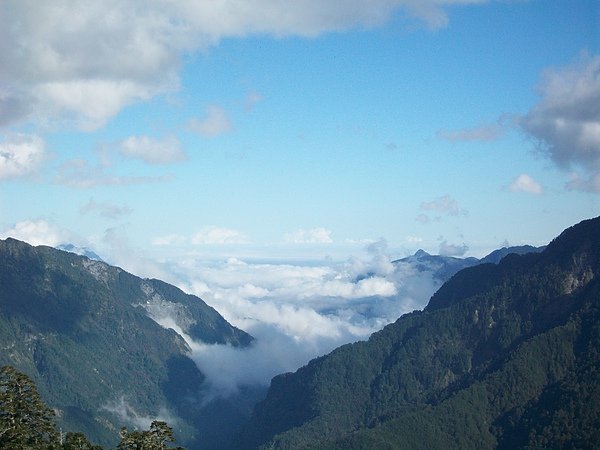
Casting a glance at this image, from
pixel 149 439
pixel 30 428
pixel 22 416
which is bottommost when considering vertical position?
pixel 149 439

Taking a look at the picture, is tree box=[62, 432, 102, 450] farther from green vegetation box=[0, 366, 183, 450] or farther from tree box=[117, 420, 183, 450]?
tree box=[117, 420, 183, 450]

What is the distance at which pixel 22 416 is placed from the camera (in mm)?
130125

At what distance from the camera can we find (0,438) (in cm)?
12381

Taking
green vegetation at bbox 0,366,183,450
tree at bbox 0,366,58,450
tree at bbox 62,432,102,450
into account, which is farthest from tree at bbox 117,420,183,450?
tree at bbox 0,366,58,450

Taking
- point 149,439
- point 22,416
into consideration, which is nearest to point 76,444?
point 22,416

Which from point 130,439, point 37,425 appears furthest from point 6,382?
point 130,439

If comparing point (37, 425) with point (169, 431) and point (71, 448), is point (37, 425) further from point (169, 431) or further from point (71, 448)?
point (169, 431)

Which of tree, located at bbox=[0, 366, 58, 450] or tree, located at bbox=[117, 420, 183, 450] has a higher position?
tree, located at bbox=[0, 366, 58, 450]

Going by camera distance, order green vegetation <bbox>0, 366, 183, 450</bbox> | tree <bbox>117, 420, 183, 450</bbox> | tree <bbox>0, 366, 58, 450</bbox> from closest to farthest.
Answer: tree <bbox>117, 420, 183, 450</bbox> → green vegetation <bbox>0, 366, 183, 450</bbox> → tree <bbox>0, 366, 58, 450</bbox>

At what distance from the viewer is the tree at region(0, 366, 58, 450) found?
124938 mm

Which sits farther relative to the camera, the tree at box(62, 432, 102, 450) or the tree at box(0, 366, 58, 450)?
the tree at box(62, 432, 102, 450)

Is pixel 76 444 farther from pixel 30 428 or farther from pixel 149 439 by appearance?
pixel 149 439

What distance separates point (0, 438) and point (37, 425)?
349 inches

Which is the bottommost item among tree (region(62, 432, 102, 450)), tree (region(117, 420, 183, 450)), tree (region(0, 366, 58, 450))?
tree (region(117, 420, 183, 450))
